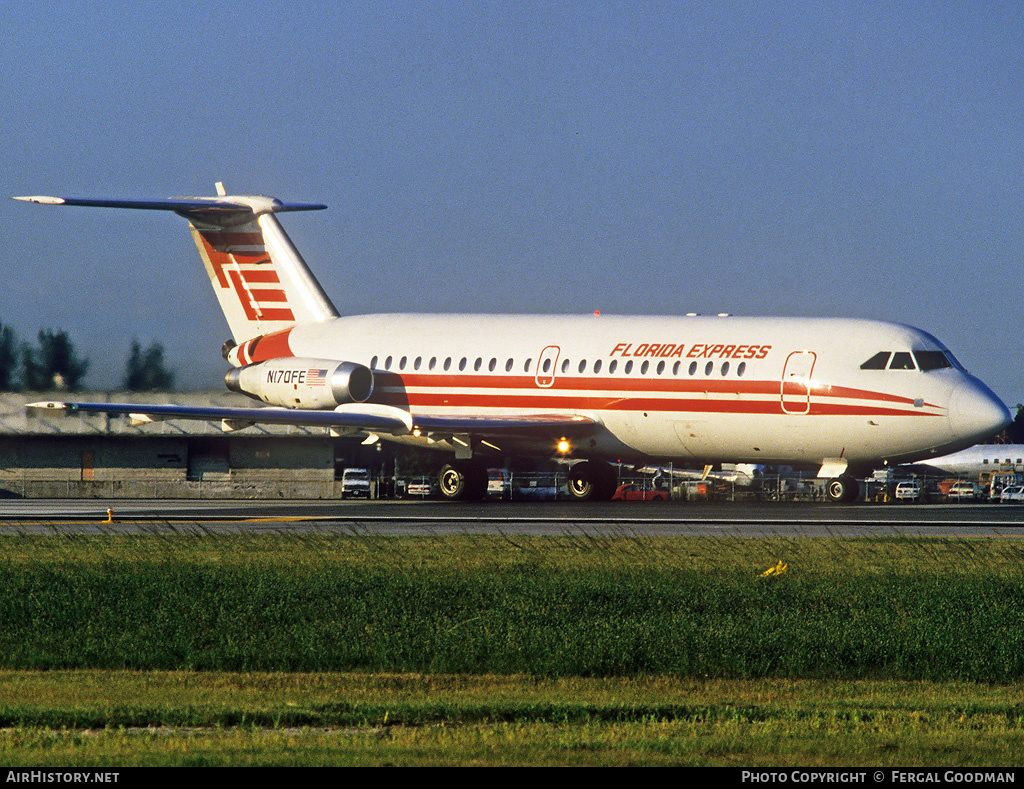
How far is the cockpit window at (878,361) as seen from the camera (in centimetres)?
3266

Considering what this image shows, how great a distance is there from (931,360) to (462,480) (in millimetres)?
12935

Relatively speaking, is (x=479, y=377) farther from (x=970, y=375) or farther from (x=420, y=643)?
(x=420, y=643)

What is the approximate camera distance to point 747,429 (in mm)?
33531

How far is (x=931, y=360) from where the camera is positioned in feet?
107

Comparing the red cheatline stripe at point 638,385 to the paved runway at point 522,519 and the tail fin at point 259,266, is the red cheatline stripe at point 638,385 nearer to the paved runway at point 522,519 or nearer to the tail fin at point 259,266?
the paved runway at point 522,519

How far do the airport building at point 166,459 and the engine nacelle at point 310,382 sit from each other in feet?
45.8

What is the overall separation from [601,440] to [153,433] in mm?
27675

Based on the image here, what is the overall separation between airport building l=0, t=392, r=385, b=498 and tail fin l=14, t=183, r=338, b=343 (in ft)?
39.6

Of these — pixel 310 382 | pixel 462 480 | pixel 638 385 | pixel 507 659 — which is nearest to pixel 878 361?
pixel 638 385

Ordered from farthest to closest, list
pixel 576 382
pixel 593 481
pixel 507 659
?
pixel 593 481, pixel 576 382, pixel 507 659

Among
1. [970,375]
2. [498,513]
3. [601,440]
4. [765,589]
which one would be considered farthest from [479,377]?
[765,589]

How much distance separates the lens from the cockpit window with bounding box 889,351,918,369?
1281 inches

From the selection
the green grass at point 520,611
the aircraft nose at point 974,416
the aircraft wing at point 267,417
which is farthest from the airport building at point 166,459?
the green grass at point 520,611

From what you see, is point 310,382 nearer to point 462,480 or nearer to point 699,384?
point 462,480
